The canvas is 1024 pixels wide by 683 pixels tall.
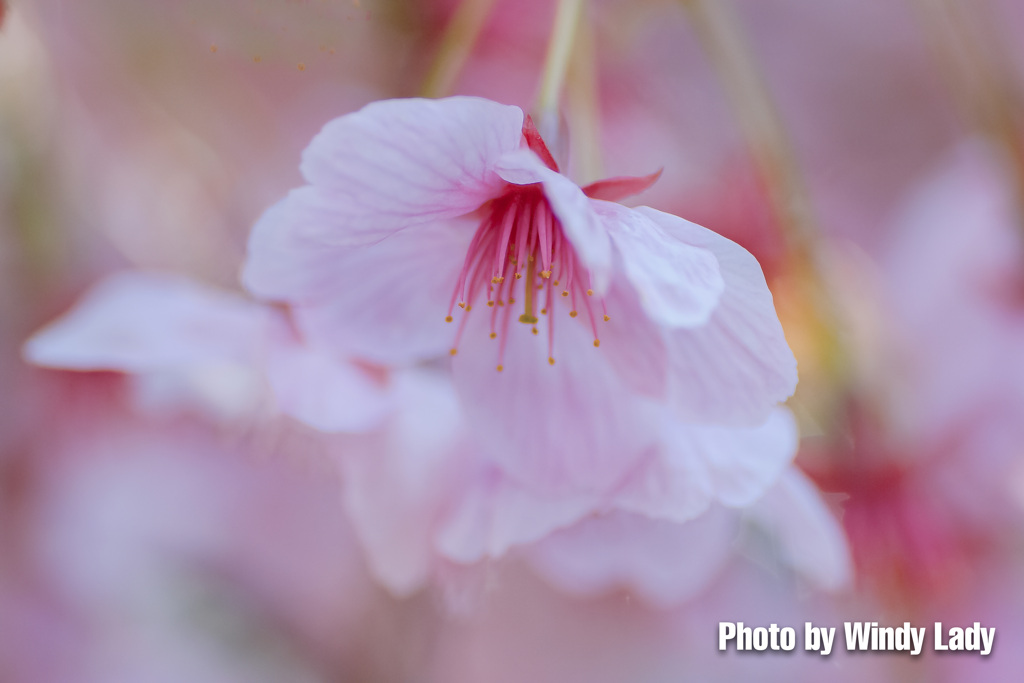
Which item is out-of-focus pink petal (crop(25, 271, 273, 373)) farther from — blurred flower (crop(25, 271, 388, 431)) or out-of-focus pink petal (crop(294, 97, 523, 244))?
out-of-focus pink petal (crop(294, 97, 523, 244))

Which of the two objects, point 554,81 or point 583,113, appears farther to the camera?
point 583,113

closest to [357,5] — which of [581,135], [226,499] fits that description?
[581,135]

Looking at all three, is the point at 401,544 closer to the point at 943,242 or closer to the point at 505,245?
the point at 505,245

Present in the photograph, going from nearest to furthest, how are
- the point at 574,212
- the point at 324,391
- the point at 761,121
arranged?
the point at 574,212
the point at 324,391
the point at 761,121

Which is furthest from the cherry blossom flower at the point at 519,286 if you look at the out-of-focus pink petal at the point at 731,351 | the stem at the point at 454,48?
the stem at the point at 454,48

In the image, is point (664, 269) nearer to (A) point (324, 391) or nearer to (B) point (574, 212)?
(B) point (574, 212)

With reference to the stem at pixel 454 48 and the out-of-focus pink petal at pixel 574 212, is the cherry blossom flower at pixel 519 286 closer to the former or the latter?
the out-of-focus pink petal at pixel 574 212

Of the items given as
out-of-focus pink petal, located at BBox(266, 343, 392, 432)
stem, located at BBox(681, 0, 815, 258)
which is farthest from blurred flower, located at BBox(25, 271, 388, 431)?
stem, located at BBox(681, 0, 815, 258)

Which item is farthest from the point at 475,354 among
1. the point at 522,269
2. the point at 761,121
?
the point at 761,121
